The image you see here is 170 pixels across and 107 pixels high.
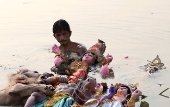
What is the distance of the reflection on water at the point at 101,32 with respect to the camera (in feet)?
18.7

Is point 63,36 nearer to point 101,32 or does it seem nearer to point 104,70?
point 104,70

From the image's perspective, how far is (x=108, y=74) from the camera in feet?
17.4

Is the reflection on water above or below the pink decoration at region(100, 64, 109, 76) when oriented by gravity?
A: above

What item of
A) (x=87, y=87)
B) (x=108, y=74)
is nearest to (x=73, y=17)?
(x=108, y=74)

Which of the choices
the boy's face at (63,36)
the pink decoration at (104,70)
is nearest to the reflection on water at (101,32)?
the pink decoration at (104,70)

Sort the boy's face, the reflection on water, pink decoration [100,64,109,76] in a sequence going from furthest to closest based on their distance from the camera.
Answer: the boy's face
the reflection on water
pink decoration [100,64,109,76]

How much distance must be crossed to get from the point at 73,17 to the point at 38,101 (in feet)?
22.7

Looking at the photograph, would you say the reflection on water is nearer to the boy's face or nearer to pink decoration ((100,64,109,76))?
pink decoration ((100,64,109,76))

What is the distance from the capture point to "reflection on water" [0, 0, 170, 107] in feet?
18.7

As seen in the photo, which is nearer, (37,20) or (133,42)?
(133,42)

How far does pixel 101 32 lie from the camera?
331 inches

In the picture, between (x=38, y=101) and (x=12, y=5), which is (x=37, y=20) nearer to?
(x=12, y=5)

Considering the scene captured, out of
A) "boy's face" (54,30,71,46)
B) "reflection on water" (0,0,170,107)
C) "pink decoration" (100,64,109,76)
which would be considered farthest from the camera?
"boy's face" (54,30,71,46)

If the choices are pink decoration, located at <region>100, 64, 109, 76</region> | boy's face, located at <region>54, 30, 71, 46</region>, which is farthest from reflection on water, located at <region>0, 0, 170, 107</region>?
boy's face, located at <region>54, 30, 71, 46</region>
